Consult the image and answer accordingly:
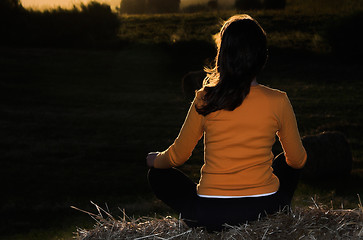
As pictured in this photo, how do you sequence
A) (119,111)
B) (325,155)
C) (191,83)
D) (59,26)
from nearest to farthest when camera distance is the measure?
(325,155) < (119,111) < (191,83) < (59,26)

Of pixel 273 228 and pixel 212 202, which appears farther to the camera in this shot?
→ pixel 212 202

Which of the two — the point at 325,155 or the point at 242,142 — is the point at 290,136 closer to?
the point at 242,142

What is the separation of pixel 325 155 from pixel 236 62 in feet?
22.2

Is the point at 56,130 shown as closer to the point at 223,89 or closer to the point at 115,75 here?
the point at 115,75

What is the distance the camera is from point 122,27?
29.6m

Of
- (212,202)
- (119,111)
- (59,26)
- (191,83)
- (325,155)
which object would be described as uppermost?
(59,26)

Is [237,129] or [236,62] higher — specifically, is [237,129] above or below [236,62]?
below

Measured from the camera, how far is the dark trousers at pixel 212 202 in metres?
3.42

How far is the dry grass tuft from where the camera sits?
3234 mm

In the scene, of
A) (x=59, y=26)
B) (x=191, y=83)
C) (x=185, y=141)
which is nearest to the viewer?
(x=185, y=141)

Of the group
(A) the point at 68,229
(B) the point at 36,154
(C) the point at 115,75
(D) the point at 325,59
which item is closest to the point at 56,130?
(B) the point at 36,154

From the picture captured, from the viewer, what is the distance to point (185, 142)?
360 centimetres

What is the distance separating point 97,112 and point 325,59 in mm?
14001

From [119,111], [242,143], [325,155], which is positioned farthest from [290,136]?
[119,111]
